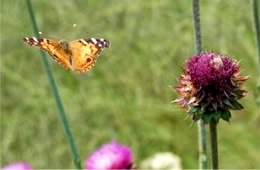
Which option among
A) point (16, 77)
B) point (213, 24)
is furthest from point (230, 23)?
point (16, 77)

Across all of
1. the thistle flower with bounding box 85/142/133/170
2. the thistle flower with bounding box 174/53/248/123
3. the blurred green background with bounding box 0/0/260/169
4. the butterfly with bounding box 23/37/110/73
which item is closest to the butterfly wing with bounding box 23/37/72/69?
the butterfly with bounding box 23/37/110/73

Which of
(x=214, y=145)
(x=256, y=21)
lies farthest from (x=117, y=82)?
(x=214, y=145)

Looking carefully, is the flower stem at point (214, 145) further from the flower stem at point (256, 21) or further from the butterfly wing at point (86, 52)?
the flower stem at point (256, 21)

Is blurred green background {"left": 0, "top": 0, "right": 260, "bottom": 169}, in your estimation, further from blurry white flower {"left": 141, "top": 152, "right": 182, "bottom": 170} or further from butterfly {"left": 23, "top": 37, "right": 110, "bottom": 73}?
butterfly {"left": 23, "top": 37, "right": 110, "bottom": 73}

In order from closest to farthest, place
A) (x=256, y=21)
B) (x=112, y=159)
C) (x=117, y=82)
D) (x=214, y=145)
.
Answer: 1. (x=214, y=145)
2. (x=256, y=21)
3. (x=112, y=159)
4. (x=117, y=82)

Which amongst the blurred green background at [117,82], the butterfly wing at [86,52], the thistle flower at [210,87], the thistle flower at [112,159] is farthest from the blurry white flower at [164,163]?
the thistle flower at [210,87]

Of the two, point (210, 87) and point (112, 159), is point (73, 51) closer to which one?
point (210, 87)
